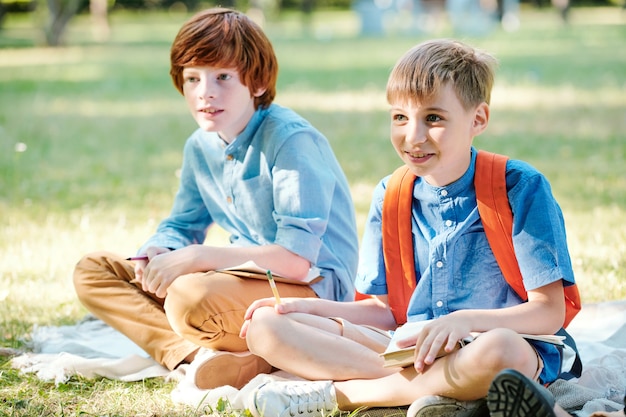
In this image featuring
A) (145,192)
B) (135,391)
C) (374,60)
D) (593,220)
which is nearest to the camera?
(135,391)

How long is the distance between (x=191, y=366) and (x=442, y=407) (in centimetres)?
90

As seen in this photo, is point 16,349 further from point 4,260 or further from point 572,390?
point 572,390

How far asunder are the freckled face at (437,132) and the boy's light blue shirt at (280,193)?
524 millimetres

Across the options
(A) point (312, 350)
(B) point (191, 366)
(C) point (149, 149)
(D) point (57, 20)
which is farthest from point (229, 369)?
(D) point (57, 20)

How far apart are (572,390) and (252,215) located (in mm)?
1212

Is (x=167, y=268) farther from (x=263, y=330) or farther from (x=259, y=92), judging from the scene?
(x=259, y=92)

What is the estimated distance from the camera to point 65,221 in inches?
217

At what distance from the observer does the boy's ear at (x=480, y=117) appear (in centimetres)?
277

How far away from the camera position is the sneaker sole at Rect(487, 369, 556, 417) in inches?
86.0

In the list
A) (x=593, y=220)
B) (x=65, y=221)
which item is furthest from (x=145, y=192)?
(x=593, y=220)

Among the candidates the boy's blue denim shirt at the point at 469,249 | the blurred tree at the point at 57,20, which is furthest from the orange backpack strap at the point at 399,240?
the blurred tree at the point at 57,20

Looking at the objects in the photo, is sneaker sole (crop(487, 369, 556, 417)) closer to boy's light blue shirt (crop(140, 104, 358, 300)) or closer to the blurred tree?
boy's light blue shirt (crop(140, 104, 358, 300))

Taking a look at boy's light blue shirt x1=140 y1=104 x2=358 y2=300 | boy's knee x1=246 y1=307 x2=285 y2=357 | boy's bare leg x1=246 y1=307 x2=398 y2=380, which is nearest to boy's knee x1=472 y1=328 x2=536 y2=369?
boy's bare leg x1=246 y1=307 x2=398 y2=380

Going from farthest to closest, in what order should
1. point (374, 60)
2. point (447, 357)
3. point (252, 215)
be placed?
Answer: point (374, 60), point (252, 215), point (447, 357)
